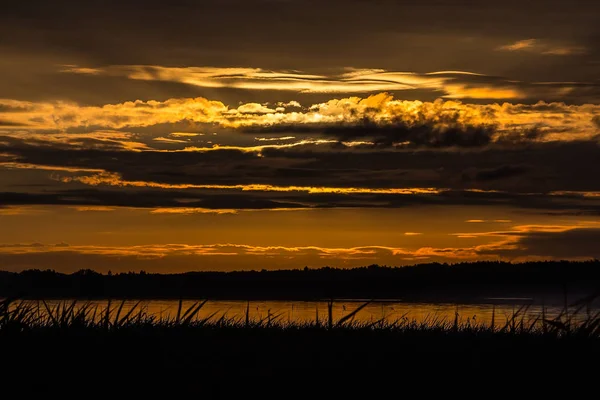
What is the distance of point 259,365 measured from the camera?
13.8 meters

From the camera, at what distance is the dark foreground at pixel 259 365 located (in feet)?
42.1

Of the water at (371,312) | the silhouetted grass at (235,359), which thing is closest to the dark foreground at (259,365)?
the silhouetted grass at (235,359)

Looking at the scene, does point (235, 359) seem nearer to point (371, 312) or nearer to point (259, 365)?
point (259, 365)

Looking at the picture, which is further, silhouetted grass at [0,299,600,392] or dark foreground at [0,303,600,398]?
silhouetted grass at [0,299,600,392]

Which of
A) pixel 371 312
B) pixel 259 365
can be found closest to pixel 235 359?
pixel 259 365

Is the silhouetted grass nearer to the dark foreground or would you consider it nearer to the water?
the dark foreground

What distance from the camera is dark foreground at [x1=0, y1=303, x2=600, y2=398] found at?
1282cm

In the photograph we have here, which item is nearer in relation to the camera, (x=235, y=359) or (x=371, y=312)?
(x=235, y=359)

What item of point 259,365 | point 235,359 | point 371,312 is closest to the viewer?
point 259,365

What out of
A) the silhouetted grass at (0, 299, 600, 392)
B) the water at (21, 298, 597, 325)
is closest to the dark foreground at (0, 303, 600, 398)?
the silhouetted grass at (0, 299, 600, 392)

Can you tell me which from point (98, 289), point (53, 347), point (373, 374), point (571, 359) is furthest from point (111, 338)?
point (98, 289)

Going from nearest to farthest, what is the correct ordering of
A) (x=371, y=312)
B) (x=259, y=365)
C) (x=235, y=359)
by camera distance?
(x=259, y=365) < (x=235, y=359) < (x=371, y=312)

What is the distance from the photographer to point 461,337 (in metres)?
18.4

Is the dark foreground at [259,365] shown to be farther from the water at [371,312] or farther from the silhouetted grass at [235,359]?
the water at [371,312]
